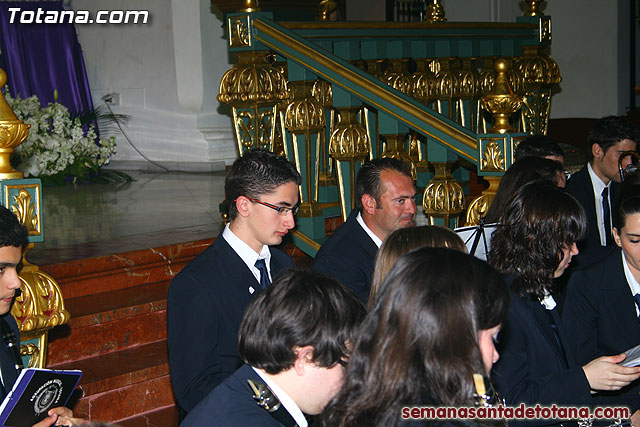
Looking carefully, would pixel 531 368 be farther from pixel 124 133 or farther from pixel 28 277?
pixel 124 133

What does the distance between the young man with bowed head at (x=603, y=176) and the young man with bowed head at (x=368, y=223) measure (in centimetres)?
155

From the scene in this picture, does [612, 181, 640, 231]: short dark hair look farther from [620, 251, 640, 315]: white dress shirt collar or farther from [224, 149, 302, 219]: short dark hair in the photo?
[224, 149, 302, 219]: short dark hair

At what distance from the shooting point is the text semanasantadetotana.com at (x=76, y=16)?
400 inches

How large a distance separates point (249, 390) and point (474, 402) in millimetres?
573

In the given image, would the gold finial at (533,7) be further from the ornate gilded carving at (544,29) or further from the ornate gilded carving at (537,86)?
the ornate gilded carving at (537,86)

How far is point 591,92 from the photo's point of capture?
361 inches

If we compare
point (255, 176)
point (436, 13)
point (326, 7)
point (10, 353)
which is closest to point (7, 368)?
point (10, 353)

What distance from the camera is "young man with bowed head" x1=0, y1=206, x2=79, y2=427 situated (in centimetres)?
295

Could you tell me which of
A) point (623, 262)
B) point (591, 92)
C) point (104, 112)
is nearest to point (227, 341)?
point (623, 262)

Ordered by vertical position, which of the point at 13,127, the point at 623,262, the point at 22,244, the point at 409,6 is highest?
the point at 409,6

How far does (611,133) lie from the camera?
17.4ft

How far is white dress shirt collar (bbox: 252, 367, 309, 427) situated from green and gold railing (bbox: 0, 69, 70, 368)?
5.42 feet

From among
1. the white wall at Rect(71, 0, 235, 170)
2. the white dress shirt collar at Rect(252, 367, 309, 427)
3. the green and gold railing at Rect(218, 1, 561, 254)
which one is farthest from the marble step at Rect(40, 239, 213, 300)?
the white wall at Rect(71, 0, 235, 170)

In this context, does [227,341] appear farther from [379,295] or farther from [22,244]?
[379,295]
